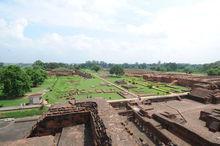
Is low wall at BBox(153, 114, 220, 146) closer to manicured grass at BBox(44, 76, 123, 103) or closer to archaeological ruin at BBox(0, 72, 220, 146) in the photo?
archaeological ruin at BBox(0, 72, 220, 146)

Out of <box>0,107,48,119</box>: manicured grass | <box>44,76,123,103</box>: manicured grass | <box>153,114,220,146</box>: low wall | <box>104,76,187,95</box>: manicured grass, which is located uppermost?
<box>153,114,220,146</box>: low wall

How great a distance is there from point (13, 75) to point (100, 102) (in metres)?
22.9

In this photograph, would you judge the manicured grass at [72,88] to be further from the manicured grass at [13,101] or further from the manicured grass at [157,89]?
the manicured grass at [157,89]

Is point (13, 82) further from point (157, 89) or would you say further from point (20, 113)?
point (157, 89)

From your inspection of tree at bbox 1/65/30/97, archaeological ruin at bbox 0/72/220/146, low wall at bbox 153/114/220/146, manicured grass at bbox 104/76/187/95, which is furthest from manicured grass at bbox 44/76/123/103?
low wall at bbox 153/114/220/146

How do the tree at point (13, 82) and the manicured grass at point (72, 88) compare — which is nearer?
the tree at point (13, 82)

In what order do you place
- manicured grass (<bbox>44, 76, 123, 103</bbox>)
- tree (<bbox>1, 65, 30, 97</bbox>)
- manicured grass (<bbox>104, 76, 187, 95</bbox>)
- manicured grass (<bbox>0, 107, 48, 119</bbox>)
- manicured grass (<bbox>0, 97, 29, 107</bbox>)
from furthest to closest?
manicured grass (<bbox>104, 76, 187, 95</bbox>), manicured grass (<bbox>44, 76, 123, 103</bbox>), tree (<bbox>1, 65, 30, 97</bbox>), manicured grass (<bbox>0, 97, 29, 107</bbox>), manicured grass (<bbox>0, 107, 48, 119</bbox>)

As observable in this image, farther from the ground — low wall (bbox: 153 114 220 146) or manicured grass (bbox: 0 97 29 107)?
low wall (bbox: 153 114 220 146)

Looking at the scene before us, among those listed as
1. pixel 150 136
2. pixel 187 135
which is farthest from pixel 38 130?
pixel 187 135

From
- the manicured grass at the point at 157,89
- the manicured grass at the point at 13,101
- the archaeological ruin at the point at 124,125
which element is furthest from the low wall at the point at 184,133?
the manicured grass at the point at 13,101

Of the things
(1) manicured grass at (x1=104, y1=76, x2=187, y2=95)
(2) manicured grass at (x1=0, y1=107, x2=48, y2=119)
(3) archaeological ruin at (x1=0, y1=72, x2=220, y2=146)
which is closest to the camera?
(3) archaeological ruin at (x1=0, y1=72, x2=220, y2=146)

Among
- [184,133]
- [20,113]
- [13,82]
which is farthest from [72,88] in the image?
[184,133]

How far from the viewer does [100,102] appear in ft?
32.0

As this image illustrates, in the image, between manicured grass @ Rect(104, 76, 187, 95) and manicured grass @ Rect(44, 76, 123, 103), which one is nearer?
manicured grass @ Rect(44, 76, 123, 103)
